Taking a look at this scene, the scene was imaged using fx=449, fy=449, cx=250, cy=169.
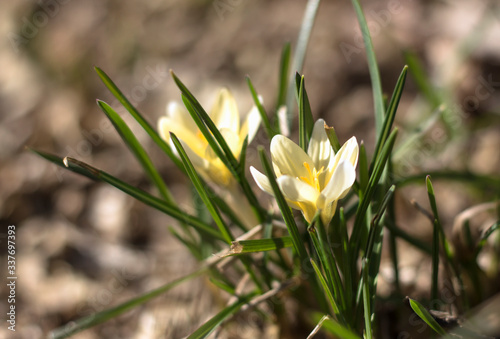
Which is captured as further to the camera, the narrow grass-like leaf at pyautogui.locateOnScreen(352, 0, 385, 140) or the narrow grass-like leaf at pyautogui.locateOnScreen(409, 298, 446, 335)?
the narrow grass-like leaf at pyautogui.locateOnScreen(352, 0, 385, 140)

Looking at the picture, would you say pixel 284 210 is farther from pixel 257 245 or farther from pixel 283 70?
pixel 283 70

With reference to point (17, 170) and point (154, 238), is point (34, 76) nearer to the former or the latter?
point (17, 170)

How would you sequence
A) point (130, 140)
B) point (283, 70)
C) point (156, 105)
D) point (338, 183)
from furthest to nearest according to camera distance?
1. point (156, 105)
2. point (283, 70)
3. point (130, 140)
4. point (338, 183)

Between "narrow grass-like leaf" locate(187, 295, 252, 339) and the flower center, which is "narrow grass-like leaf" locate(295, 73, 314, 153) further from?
"narrow grass-like leaf" locate(187, 295, 252, 339)

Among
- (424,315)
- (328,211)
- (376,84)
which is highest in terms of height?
(376,84)

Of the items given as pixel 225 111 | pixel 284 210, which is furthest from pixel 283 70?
pixel 284 210

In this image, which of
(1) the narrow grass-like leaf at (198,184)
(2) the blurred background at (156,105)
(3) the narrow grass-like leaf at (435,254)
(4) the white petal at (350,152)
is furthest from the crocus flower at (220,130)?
(2) the blurred background at (156,105)

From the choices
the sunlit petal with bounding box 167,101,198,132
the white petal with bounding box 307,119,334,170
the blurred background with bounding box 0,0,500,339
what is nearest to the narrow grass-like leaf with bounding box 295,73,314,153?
the white petal with bounding box 307,119,334,170
